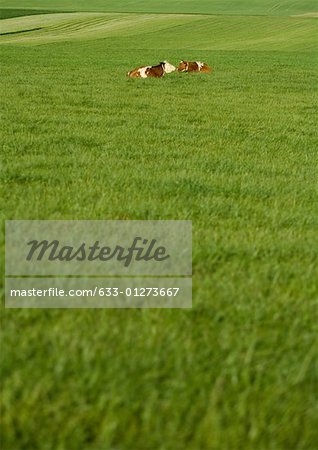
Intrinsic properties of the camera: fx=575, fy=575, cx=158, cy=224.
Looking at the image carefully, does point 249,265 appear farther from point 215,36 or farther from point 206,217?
point 215,36

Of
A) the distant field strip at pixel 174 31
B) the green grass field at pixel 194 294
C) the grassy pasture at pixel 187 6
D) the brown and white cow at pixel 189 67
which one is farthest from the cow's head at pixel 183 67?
the grassy pasture at pixel 187 6

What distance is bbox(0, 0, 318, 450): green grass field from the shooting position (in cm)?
269

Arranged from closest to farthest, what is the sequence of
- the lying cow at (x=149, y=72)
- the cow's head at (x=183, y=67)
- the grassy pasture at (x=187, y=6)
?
the lying cow at (x=149, y=72) → the cow's head at (x=183, y=67) → the grassy pasture at (x=187, y=6)

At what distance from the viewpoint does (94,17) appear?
232ft

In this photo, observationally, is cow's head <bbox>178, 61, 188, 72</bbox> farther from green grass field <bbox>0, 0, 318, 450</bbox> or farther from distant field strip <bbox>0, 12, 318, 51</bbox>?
distant field strip <bbox>0, 12, 318, 51</bbox>

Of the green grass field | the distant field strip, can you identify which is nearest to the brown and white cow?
the green grass field

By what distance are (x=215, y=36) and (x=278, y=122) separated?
42.3m

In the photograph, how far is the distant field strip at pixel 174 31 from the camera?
4675cm

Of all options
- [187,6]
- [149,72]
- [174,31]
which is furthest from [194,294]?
[187,6]

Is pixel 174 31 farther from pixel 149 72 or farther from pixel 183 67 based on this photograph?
pixel 149 72

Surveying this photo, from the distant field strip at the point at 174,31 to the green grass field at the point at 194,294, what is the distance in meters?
33.9

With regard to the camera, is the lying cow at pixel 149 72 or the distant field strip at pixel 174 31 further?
the distant field strip at pixel 174 31

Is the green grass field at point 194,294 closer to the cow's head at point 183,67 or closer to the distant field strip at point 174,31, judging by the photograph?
the cow's head at point 183,67

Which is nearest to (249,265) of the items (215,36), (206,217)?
(206,217)
